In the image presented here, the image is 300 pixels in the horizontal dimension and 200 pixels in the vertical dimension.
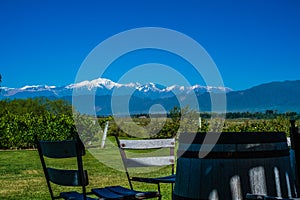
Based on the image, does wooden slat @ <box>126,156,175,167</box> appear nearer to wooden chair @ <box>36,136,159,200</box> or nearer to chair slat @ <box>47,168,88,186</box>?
wooden chair @ <box>36,136,159,200</box>

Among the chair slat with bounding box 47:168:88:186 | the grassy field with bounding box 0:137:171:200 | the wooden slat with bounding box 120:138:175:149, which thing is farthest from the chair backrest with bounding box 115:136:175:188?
the grassy field with bounding box 0:137:171:200

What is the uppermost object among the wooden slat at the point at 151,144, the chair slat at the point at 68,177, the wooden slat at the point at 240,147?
the wooden slat at the point at 151,144

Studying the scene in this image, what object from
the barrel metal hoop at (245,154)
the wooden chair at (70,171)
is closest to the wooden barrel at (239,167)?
the barrel metal hoop at (245,154)

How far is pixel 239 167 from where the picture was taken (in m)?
2.92

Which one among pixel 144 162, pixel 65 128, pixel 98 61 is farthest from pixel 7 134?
pixel 144 162

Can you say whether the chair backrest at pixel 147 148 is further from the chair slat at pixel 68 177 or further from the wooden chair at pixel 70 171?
the chair slat at pixel 68 177

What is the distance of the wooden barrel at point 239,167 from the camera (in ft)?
9.55

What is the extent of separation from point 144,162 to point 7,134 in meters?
14.0

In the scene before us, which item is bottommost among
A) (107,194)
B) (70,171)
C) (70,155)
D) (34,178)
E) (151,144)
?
(107,194)

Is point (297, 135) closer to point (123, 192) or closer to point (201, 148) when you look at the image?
point (201, 148)

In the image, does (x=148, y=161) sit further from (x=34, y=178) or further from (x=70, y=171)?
(x=34, y=178)

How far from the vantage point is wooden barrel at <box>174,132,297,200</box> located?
2.91m

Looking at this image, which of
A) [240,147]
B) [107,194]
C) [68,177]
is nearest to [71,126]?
[107,194]

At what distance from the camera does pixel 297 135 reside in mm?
Result: 2875
